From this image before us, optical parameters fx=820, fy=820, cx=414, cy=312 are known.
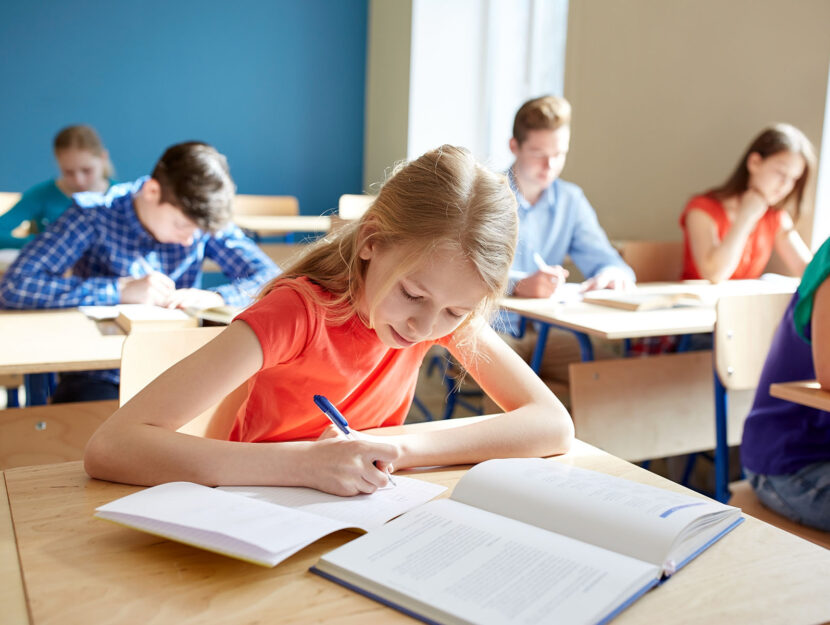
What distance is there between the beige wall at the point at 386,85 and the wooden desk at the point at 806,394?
405cm

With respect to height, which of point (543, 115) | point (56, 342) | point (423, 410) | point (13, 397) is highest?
point (543, 115)

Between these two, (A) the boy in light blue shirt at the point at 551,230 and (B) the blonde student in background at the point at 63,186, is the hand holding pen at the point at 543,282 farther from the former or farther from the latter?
(B) the blonde student in background at the point at 63,186

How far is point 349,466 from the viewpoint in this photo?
922 millimetres

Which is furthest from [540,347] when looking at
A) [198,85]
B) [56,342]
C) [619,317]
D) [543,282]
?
[198,85]

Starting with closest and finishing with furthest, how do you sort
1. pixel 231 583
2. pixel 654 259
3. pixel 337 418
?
pixel 231 583 → pixel 337 418 → pixel 654 259

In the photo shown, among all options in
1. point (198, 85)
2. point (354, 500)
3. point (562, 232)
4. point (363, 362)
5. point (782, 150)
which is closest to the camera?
point (354, 500)

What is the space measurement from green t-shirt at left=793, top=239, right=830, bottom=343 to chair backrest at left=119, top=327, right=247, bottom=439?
106 centimetres

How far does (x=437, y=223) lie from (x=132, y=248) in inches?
62.0

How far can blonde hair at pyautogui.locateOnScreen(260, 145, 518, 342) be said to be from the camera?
1.12 metres

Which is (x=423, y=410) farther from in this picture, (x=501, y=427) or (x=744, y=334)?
(x=501, y=427)

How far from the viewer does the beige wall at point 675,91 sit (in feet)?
10.3

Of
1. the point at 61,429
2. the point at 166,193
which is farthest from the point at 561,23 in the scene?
the point at 61,429

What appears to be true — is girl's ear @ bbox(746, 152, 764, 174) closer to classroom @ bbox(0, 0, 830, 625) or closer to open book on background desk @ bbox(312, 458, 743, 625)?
→ classroom @ bbox(0, 0, 830, 625)

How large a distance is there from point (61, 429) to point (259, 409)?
2.35 feet
